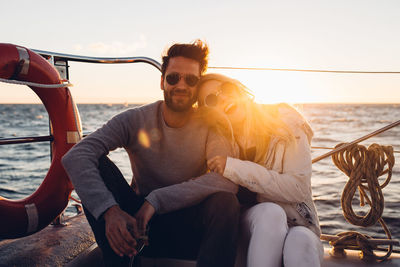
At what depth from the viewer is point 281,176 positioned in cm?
163

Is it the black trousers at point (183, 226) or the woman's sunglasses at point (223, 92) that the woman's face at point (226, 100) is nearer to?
the woman's sunglasses at point (223, 92)

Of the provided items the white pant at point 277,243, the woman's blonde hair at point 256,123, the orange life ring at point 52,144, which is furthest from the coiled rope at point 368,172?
the orange life ring at point 52,144

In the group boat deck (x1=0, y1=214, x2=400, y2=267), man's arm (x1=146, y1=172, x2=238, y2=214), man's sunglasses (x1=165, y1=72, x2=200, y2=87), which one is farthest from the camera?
man's sunglasses (x1=165, y1=72, x2=200, y2=87)

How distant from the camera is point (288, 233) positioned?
1.46 metres

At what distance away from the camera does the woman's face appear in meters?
1.85

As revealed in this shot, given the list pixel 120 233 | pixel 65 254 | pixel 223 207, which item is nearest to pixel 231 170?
pixel 223 207

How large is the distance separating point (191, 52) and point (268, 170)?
0.75m

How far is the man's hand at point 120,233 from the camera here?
1413 millimetres

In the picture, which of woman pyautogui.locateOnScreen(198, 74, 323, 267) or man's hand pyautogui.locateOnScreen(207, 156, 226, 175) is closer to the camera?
woman pyautogui.locateOnScreen(198, 74, 323, 267)

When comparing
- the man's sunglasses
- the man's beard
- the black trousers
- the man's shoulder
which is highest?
the man's sunglasses

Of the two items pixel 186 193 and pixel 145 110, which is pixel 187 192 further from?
pixel 145 110

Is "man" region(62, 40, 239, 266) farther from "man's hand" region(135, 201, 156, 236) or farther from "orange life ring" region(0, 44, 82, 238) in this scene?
"orange life ring" region(0, 44, 82, 238)

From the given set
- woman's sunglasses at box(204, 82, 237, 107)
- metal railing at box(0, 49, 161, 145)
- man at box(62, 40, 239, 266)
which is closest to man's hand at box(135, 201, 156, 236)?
man at box(62, 40, 239, 266)

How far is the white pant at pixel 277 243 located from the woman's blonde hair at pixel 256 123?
1.21 feet
